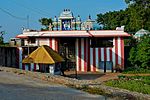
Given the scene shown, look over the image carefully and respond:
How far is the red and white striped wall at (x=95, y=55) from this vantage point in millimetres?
34125

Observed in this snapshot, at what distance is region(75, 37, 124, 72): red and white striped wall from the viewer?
34.1 m

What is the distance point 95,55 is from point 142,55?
13.3ft

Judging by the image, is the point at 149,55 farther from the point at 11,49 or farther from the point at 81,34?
the point at 11,49

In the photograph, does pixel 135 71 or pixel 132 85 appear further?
pixel 135 71

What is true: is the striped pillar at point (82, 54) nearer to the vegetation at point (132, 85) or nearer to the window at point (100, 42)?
the window at point (100, 42)

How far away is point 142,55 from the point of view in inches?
1307

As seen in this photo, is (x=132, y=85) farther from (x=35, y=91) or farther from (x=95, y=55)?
(x=95, y=55)

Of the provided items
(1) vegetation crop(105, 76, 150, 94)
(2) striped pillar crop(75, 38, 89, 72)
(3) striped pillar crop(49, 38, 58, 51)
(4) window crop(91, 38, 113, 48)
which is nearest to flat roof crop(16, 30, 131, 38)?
(3) striped pillar crop(49, 38, 58, 51)

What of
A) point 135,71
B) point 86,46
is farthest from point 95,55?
point 135,71

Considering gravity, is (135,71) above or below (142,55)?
below

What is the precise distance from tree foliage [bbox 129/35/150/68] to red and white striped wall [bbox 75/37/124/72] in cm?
100

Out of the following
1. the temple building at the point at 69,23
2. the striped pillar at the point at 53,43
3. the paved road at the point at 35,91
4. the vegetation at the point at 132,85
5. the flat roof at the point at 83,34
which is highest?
the temple building at the point at 69,23

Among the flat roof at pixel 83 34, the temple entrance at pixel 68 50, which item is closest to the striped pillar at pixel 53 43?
the flat roof at pixel 83 34

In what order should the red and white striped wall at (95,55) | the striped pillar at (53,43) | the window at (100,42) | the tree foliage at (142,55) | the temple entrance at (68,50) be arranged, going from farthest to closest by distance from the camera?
the temple entrance at (68,50), the striped pillar at (53,43), the window at (100,42), the red and white striped wall at (95,55), the tree foliage at (142,55)
